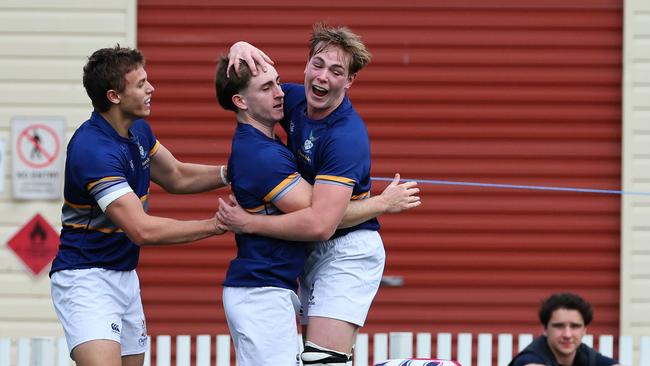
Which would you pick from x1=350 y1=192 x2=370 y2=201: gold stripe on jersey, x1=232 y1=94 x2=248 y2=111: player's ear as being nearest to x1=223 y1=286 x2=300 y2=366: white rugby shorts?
x1=350 y1=192 x2=370 y2=201: gold stripe on jersey

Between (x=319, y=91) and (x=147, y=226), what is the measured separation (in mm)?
974

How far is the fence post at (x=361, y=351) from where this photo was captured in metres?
8.62

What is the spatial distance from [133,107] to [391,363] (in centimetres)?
171

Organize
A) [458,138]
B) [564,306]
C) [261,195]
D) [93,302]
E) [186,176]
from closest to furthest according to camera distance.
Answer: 1. [261,195]
2. [93,302]
3. [186,176]
4. [564,306]
5. [458,138]

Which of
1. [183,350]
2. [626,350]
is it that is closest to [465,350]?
[626,350]

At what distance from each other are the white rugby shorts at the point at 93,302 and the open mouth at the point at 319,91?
129 cm

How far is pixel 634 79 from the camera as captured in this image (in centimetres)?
942

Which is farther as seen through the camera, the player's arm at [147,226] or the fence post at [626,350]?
the fence post at [626,350]

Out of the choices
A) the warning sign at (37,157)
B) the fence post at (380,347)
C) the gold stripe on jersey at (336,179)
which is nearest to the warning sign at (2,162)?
the warning sign at (37,157)

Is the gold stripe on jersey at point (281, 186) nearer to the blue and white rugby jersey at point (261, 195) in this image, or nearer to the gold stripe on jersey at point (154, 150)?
the blue and white rugby jersey at point (261, 195)

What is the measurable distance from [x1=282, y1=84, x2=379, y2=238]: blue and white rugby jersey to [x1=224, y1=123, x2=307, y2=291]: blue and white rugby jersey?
4.5 inches

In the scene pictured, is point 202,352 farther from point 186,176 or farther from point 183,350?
point 186,176

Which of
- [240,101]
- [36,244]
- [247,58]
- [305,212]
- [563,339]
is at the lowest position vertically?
[563,339]

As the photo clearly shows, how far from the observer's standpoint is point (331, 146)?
5660mm
